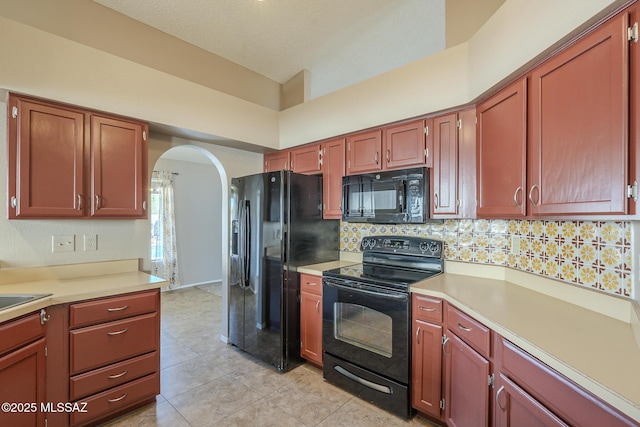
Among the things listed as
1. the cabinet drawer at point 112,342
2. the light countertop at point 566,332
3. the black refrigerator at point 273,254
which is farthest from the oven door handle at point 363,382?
the cabinet drawer at point 112,342

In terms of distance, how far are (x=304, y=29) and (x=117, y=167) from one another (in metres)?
1.97

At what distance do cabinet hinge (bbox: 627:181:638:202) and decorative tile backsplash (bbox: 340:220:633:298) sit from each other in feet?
1.60

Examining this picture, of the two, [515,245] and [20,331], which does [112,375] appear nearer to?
[20,331]

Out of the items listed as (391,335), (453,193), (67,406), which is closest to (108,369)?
(67,406)

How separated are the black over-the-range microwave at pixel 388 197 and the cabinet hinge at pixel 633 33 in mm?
1296

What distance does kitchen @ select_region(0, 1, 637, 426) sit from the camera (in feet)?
5.29

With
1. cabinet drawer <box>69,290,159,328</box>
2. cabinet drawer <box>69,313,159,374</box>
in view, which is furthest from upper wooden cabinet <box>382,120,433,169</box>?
cabinet drawer <box>69,313,159,374</box>

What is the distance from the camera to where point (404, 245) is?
2.60 meters

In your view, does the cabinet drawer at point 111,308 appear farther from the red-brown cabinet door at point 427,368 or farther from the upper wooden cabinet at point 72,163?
the red-brown cabinet door at point 427,368

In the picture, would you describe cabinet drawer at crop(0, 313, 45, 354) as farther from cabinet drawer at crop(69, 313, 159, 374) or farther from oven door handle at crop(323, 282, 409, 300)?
oven door handle at crop(323, 282, 409, 300)

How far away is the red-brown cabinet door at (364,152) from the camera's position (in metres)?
2.56

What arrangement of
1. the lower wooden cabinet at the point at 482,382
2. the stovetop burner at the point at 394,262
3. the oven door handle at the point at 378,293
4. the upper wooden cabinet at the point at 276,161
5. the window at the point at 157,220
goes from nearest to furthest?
the lower wooden cabinet at the point at 482,382
the oven door handle at the point at 378,293
the stovetop burner at the point at 394,262
the upper wooden cabinet at the point at 276,161
the window at the point at 157,220

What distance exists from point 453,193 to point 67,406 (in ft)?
9.57

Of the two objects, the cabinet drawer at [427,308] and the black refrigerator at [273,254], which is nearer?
the cabinet drawer at [427,308]
